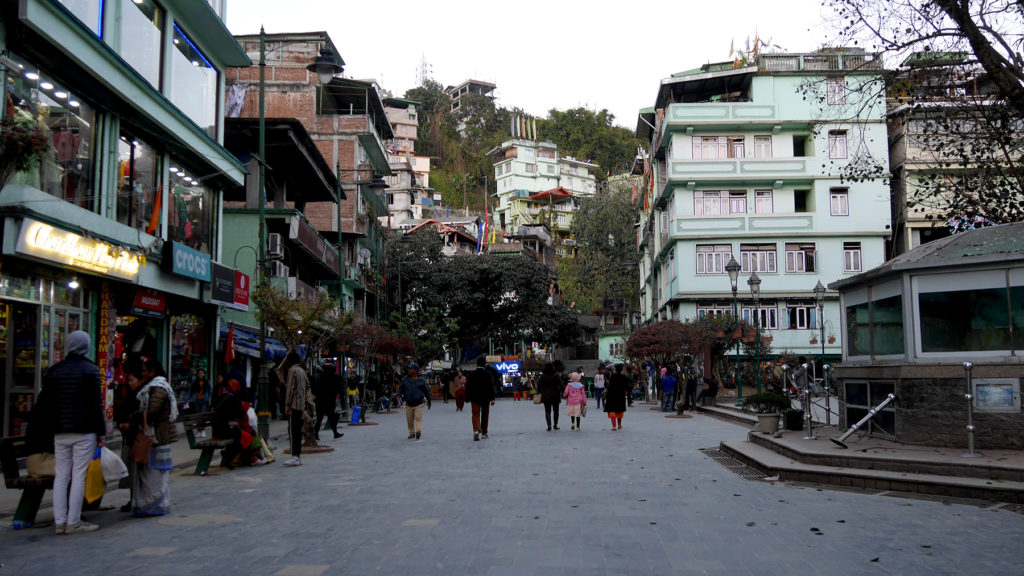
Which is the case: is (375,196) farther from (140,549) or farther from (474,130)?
(474,130)

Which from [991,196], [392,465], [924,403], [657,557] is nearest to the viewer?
[657,557]

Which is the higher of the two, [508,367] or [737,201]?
[737,201]

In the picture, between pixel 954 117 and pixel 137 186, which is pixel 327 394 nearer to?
pixel 137 186

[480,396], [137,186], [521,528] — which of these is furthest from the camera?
[137,186]

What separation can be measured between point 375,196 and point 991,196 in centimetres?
4074

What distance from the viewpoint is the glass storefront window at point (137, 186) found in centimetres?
1783

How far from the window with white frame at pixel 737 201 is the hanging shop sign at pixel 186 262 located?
30.1 m

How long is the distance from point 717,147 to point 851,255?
900cm

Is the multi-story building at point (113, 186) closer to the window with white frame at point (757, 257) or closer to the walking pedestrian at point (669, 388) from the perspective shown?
the walking pedestrian at point (669, 388)

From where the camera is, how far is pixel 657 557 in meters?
6.48

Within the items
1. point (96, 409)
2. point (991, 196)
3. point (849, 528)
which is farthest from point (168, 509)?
point (991, 196)

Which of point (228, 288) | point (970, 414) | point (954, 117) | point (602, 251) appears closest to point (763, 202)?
point (228, 288)

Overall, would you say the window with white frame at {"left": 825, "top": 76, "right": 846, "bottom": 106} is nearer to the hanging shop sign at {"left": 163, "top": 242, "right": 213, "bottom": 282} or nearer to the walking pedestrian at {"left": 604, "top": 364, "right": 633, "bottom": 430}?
the walking pedestrian at {"left": 604, "top": 364, "right": 633, "bottom": 430}

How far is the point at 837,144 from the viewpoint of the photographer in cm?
4428
